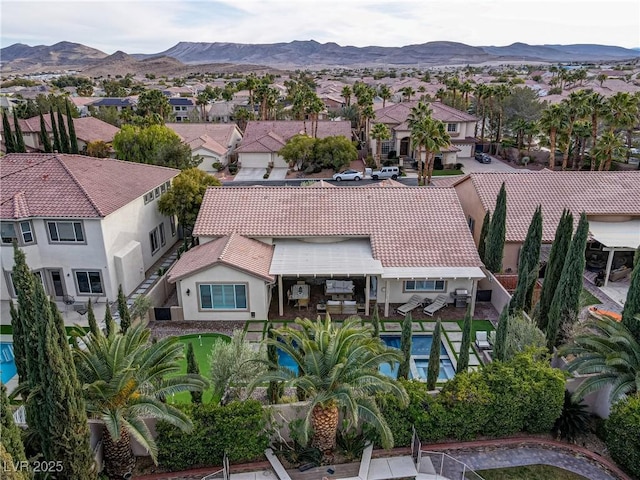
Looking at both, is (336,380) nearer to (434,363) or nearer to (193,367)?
(434,363)

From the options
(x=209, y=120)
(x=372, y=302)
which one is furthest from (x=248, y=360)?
(x=209, y=120)

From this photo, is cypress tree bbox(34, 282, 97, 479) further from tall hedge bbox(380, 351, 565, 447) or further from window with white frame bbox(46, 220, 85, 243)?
window with white frame bbox(46, 220, 85, 243)

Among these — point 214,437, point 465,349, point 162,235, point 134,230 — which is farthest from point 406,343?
point 162,235

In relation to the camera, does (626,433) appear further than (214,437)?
No

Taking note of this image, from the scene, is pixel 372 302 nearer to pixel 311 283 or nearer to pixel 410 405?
pixel 311 283

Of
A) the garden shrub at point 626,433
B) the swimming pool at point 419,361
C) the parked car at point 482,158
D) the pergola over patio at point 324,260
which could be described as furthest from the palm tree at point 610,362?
the parked car at point 482,158

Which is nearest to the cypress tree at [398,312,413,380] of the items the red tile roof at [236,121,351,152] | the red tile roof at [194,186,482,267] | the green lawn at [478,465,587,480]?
the green lawn at [478,465,587,480]

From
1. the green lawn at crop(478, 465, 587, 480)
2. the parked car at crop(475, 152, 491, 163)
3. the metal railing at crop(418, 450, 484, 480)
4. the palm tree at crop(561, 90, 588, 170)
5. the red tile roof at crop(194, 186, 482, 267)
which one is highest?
the palm tree at crop(561, 90, 588, 170)
